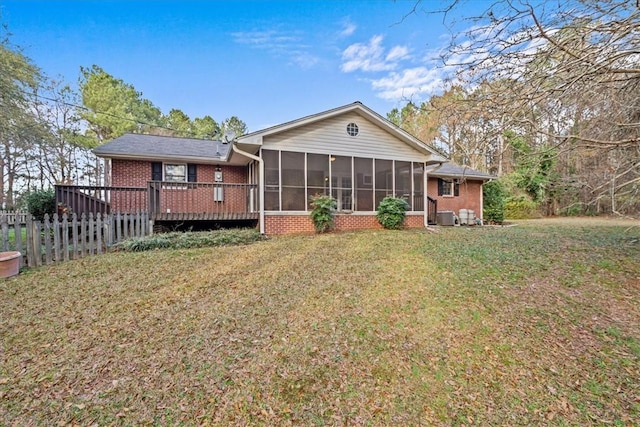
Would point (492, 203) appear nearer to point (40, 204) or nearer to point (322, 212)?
point (322, 212)

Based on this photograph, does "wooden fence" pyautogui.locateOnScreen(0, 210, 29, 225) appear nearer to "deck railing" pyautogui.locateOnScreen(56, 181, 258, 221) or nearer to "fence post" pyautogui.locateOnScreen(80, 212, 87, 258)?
"fence post" pyautogui.locateOnScreen(80, 212, 87, 258)

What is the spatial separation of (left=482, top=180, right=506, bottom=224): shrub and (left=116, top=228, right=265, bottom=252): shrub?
47.6 ft

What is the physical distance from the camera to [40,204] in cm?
919

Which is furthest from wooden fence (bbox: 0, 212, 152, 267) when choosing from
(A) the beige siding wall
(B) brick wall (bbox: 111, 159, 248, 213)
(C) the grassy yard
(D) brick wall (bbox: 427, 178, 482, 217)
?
(D) brick wall (bbox: 427, 178, 482, 217)

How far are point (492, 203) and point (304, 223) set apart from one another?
43.1 feet

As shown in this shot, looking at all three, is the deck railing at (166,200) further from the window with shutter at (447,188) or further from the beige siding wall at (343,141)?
the window with shutter at (447,188)

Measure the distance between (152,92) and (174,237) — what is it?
94.9ft

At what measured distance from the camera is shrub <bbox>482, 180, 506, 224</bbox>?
16.9m

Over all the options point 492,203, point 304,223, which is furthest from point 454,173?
point 304,223

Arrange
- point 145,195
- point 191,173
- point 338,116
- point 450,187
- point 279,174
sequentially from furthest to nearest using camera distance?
point 450,187 → point 191,173 → point 145,195 → point 338,116 → point 279,174

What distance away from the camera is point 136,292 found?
4.54m

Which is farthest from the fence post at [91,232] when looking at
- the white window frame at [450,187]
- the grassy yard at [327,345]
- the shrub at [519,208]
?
the shrub at [519,208]

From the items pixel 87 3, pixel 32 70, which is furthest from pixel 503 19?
pixel 32 70

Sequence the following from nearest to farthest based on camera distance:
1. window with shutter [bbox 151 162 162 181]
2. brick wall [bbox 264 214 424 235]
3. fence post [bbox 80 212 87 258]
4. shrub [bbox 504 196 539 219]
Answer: fence post [bbox 80 212 87 258] < brick wall [bbox 264 214 424 235] < window with shutter [bbox 151 162 162 181] < shrub [bbox 504 196 539 219]
